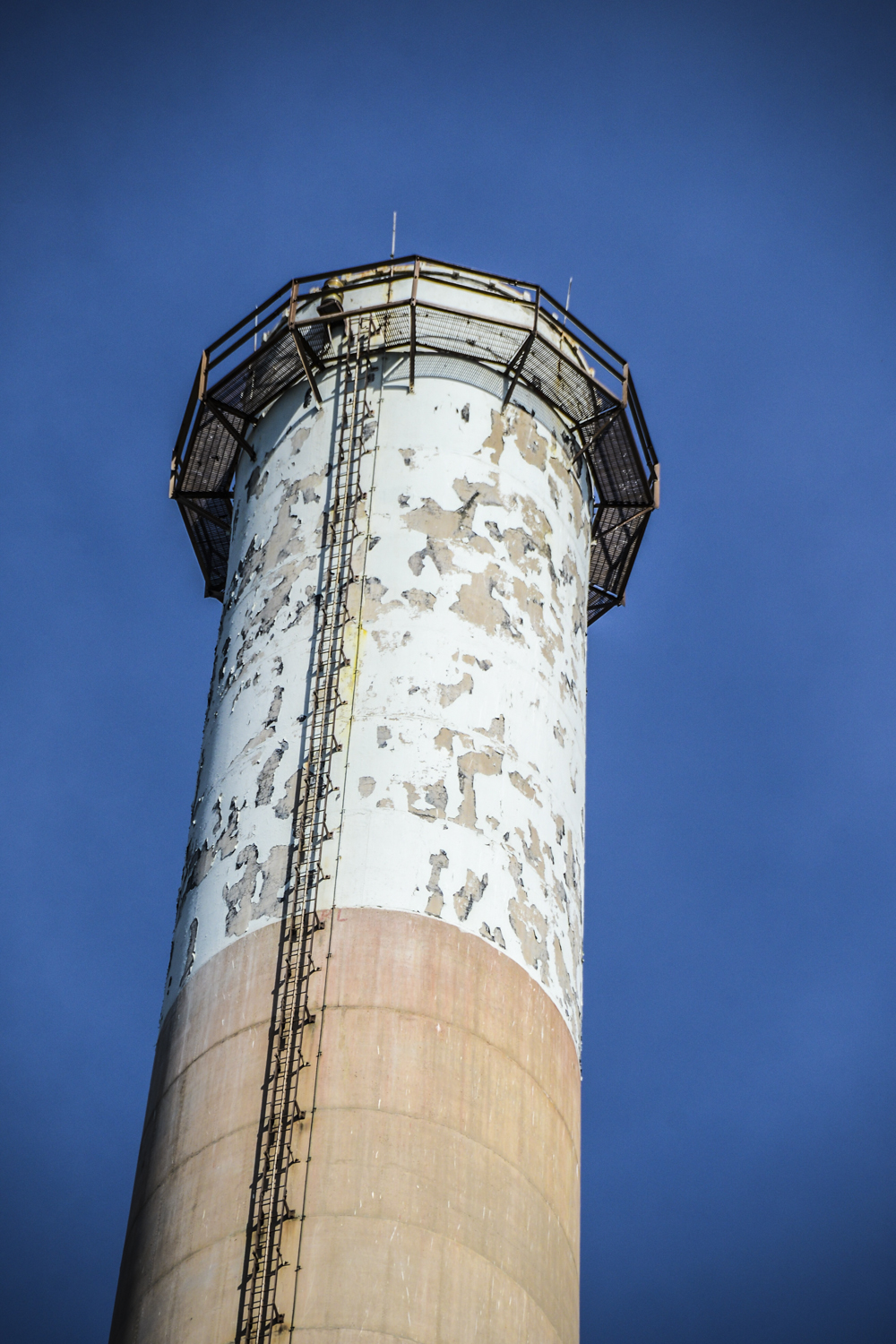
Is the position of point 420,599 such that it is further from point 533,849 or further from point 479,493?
point 533,849

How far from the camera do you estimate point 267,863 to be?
1112 inches

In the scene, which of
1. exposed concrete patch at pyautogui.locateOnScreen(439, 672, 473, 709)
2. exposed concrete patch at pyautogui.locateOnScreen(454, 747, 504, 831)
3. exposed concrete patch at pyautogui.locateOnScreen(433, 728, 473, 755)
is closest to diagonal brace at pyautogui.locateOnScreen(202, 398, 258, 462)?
exposed concrete patch at pyautogui.locateOnScreen(439, 672, 473, 709)

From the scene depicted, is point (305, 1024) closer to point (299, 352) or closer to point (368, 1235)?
point (368, 1235)

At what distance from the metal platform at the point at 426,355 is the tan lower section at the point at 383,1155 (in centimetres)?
1087

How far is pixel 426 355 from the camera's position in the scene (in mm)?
33656

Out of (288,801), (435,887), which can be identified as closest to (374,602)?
(288,801)

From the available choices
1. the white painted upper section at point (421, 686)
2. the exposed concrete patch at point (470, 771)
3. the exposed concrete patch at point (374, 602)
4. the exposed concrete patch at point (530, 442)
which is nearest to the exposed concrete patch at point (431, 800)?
the white painted upper section at point (421, 686)

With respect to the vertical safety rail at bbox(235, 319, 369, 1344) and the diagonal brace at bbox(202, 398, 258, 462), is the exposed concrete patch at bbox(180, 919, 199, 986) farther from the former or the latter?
the diagonal brace at bbox(202, 398, 258, 462)

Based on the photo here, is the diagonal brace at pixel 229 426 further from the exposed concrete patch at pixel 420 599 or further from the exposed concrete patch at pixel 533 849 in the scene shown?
the exposed concrete patch at pixel 533 849

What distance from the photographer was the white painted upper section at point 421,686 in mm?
28172

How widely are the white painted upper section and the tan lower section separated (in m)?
0.82

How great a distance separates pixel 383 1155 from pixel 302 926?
3.53m

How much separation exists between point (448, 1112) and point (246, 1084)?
2.70 m

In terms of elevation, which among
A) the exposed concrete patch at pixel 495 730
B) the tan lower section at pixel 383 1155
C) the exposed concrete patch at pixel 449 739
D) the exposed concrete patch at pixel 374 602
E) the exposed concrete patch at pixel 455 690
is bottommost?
the tan lower section at pixel 383 1155
